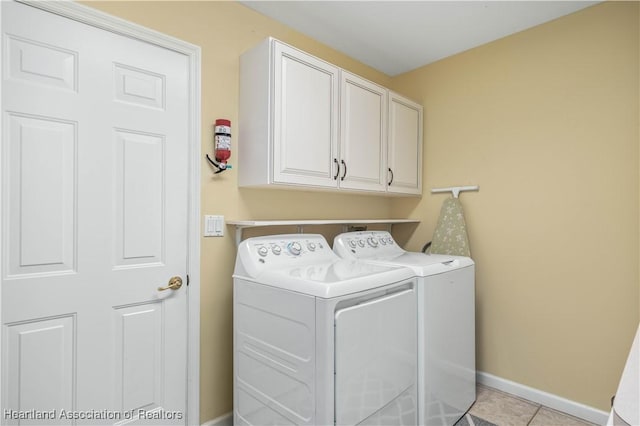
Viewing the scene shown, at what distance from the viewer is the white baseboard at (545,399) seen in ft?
6.68

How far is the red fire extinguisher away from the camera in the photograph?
1.86 m

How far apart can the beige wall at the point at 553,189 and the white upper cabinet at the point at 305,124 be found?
75 cm

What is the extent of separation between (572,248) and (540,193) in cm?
39

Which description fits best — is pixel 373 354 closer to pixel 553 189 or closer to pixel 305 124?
pixel 305 124

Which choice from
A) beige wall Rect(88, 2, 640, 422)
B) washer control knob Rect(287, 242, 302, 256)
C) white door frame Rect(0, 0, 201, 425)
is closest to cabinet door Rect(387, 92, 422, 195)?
beige wall Rect(88, 2, 640, 422)

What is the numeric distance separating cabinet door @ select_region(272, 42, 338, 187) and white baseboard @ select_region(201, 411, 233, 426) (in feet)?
4.51

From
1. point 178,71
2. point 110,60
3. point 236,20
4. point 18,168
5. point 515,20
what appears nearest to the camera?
point 18,168

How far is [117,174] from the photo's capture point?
1597mm

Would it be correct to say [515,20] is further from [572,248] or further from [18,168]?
[18,168]

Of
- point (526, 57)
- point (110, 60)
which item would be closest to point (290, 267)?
point (110, 60)

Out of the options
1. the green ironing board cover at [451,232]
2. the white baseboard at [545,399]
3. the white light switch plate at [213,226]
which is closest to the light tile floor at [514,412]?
the white baseboard at [545,399]

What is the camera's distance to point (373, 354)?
5.00ft

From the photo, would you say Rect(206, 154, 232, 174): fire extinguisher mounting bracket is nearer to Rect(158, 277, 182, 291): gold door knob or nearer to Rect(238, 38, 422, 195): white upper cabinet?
Rect(238, 38, 422, 195): white upper cabinet

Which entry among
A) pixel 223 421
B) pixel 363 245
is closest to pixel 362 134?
pixel 363 245
